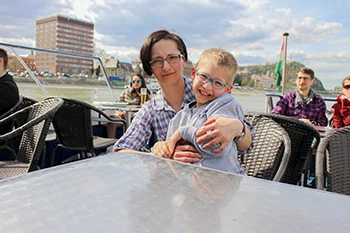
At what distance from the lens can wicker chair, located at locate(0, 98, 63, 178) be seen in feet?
5.31

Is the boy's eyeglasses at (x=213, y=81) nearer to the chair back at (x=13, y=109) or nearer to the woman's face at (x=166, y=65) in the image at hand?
the woman's face at (x=166, y=65)

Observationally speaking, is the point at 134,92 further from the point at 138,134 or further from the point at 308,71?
the point at 138,134

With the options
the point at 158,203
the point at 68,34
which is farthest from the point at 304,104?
the point at 68,34

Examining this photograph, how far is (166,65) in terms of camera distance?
139cm

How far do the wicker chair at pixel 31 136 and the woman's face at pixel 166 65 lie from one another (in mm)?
667

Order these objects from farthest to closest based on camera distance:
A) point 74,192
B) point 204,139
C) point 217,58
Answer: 1. point 217,58
2. point 204,139
3. point 74,192

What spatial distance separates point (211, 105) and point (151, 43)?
47 cm

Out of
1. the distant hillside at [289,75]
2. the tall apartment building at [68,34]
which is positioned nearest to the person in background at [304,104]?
the distant hillside at [289,75]

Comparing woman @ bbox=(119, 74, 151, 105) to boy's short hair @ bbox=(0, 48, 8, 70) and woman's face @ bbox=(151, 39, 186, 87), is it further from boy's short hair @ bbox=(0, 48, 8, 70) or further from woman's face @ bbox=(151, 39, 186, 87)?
woman's face @ bbox=(151, 39, 186, 87)

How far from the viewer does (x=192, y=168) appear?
0.85 meters

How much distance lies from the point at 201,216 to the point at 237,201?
12 cm

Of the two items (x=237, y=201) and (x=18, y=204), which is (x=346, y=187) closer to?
(x=237, y=201)

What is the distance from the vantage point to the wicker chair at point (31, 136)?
5.31 feet

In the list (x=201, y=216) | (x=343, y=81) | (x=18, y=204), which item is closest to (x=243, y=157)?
(x=201, y=216)
